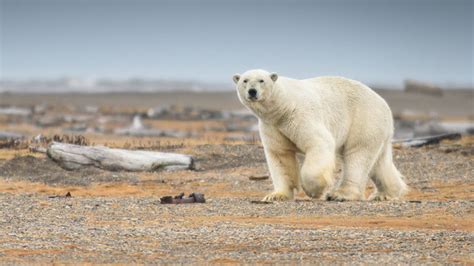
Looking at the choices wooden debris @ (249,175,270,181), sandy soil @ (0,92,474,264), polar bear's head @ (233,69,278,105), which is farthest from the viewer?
wooden debris @ (249,175,270,181)

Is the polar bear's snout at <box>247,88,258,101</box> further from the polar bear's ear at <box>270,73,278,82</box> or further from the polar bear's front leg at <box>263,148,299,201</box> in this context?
the polar bear's front leg at <box>263,148,299,201</box>

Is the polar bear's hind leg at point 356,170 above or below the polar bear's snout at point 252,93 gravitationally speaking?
below

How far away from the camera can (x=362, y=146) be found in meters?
17.9

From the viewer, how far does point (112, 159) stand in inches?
870

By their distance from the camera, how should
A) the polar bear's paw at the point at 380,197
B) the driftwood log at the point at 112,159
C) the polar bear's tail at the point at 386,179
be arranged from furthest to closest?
the driftwood log at the point at 112,159 → the polar bear's tail at the point at 386,179 → the polar bear's paw at the point at 380,197

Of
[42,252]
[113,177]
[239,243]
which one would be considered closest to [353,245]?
[239,243]

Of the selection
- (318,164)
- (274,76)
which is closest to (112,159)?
(274,76)

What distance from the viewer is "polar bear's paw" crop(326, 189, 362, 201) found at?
17.3 meters

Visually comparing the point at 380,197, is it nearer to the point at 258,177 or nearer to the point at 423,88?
the point at 258,177

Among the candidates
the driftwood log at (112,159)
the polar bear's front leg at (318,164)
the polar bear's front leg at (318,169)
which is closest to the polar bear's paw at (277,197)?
the polar bear's front leg at (318,164)

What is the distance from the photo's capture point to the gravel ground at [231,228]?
11.8m

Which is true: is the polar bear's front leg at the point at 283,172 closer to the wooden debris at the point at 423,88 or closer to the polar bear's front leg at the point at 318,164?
the polar bear's front leg at the point at 318,164

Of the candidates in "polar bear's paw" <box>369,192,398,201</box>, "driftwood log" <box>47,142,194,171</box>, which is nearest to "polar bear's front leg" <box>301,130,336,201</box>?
"polar bear's paw" <box>369,192,398,201</box>

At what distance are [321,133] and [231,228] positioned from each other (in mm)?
3744
